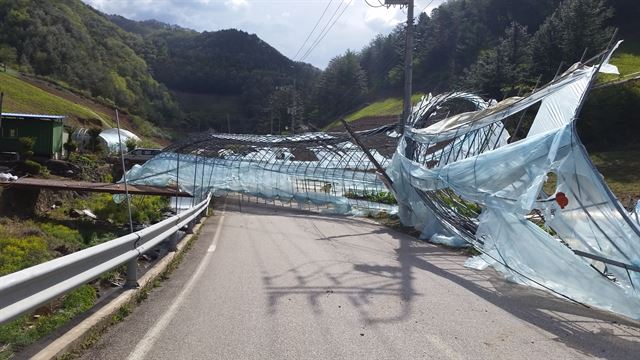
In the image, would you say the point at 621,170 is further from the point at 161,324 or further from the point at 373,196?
the point at 161,324

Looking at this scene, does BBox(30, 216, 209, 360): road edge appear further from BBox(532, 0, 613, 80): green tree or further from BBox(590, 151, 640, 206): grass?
BBox(532, 0, 613, 80): green tree

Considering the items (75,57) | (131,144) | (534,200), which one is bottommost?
(534,200)

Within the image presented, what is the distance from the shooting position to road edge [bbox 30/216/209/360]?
5109 mm

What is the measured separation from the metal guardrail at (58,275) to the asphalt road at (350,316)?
26.3 inches

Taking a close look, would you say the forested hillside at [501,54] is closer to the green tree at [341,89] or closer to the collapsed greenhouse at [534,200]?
the green tree at [341,89]

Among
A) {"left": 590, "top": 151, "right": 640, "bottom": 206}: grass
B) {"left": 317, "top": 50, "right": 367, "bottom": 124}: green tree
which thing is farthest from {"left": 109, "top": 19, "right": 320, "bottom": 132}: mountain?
{"left": 590, "top": 151, "right": 640, "bottom": 206}: grass

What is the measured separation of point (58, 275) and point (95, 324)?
0.87 m

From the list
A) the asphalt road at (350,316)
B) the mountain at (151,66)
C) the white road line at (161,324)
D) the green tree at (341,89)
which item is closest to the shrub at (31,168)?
the asphalt road at (350,316)

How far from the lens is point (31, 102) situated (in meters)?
63.1

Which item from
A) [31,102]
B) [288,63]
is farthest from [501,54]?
[288,63]

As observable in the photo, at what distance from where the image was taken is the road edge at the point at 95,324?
511 cm

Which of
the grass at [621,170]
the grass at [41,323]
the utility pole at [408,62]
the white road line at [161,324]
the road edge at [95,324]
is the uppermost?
the utility pole at [408,62]

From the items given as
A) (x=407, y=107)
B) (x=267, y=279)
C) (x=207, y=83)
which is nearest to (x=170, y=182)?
(x=407, y=107)

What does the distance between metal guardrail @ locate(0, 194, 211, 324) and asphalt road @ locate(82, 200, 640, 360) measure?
0.67 meters
